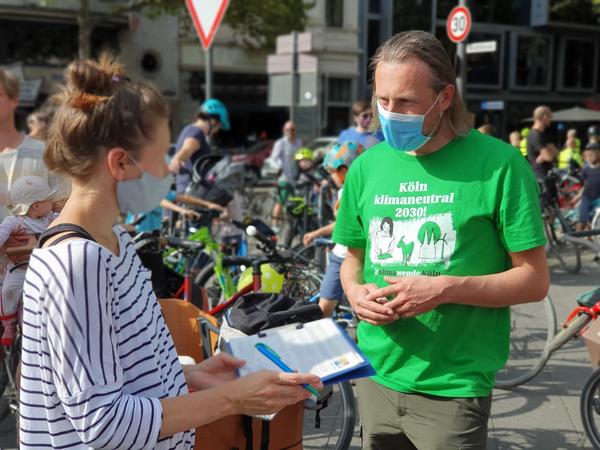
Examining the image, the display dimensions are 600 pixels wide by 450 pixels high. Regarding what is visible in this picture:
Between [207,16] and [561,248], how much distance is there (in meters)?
5.71

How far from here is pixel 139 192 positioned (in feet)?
4.73

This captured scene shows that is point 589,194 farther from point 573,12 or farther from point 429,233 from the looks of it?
point 573,12

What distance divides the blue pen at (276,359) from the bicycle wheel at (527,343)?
3.04 metres

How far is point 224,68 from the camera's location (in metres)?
29.4

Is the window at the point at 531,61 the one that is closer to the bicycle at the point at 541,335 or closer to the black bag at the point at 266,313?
the bicycle at the point at 541,335

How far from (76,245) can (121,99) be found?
1.06ft

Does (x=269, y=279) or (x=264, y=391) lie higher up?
(x=264, y=391)

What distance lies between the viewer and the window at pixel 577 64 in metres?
36.6

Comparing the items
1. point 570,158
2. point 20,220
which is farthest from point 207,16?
point 570,158

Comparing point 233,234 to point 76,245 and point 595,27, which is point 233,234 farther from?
point 595,27

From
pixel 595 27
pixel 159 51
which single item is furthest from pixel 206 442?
pixel 595 27

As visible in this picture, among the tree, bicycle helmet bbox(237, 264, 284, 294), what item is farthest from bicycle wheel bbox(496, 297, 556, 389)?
the tree

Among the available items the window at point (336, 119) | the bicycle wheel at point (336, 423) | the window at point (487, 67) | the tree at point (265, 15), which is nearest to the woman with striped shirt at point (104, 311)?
the bicycle wheel at point (336, 423)

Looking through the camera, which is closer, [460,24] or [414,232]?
[414,232]
